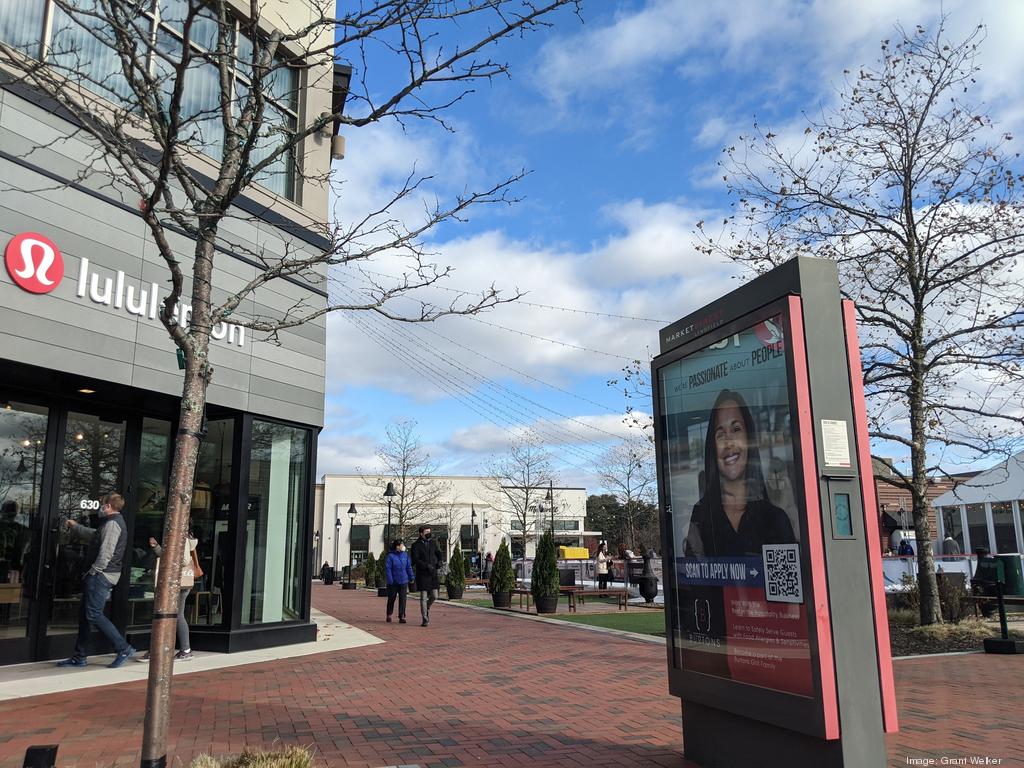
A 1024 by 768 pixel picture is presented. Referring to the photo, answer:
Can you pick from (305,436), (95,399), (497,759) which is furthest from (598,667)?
(95,399)

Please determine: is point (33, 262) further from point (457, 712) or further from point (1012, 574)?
point (1012, 574)

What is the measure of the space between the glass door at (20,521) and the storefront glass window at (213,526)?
6.83 feet

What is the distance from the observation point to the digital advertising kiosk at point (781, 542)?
3.80 m

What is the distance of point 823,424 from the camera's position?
397cm

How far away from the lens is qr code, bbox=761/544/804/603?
3934 mm

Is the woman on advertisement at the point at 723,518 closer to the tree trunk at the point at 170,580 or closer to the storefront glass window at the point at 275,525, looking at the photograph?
the tree trunk at the point at 170,580

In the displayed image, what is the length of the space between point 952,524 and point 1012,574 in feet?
59.5

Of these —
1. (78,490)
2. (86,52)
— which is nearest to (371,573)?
(78,490)

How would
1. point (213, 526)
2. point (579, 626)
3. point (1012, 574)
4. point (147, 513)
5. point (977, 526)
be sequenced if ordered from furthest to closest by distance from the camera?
point (977, 526) < point (1012, 574) < point (579, 626) < point (213, 526) < point (147, 513)

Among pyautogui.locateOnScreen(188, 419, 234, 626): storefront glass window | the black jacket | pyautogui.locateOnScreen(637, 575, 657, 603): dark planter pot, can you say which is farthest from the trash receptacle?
pyautogui.locateOnScreen(188, 419, 234, 626): storefront glass window

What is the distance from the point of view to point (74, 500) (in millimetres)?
9578

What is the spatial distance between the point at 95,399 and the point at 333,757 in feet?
21.5

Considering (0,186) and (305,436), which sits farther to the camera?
(305,436)

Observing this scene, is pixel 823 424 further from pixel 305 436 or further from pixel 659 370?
pixel 305 436
